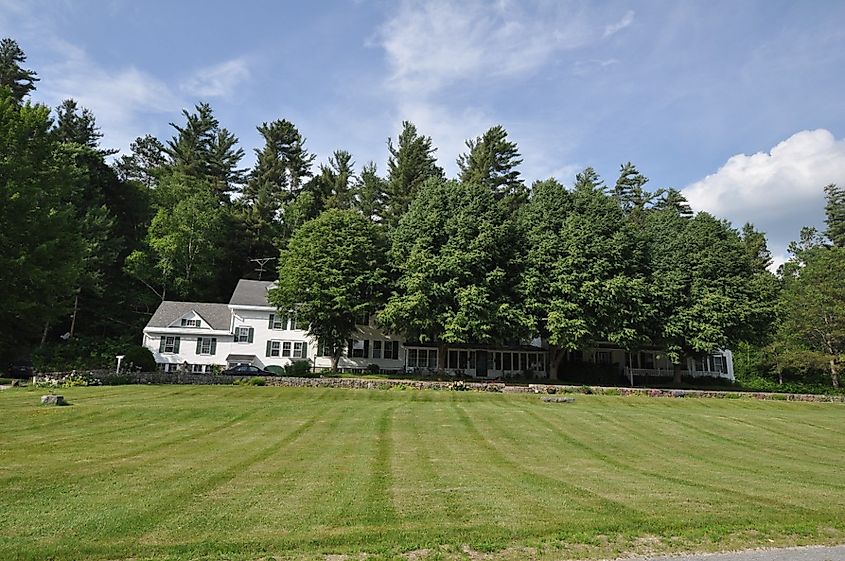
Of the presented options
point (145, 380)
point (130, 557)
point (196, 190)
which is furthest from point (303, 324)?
point (130, 557)

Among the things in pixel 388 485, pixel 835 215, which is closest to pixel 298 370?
pixel 388 485

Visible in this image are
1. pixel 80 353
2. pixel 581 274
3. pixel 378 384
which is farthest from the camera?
pixel 80 353

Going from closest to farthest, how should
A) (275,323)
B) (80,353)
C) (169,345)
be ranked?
(80,353)
(169,345)
(275,323)

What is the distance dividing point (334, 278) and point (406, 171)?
71.0 feet

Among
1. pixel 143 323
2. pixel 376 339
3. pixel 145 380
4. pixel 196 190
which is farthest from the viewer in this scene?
pixel 196 190

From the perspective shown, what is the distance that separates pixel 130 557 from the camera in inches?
233

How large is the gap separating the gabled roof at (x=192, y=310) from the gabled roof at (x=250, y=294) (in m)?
1.34

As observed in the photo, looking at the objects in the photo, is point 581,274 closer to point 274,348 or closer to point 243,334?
point 274,348

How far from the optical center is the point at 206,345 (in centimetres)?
4319

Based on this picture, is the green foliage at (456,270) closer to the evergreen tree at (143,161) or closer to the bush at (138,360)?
the bush at (138,360)

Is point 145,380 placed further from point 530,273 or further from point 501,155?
point 501,155

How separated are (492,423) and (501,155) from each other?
4269 centimetres

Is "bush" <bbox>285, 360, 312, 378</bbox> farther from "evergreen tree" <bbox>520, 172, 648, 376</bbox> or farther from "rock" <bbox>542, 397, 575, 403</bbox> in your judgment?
"rock" <bbox>542, 397, 575, 403</bbox>

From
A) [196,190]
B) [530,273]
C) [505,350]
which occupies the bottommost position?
[505,350]
